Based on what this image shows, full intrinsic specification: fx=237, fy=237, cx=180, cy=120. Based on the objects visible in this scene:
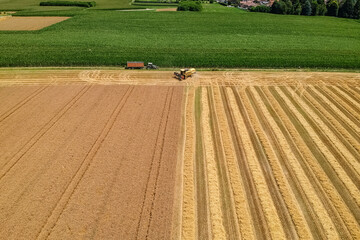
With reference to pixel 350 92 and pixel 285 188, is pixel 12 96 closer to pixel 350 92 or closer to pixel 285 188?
pixel 285 188

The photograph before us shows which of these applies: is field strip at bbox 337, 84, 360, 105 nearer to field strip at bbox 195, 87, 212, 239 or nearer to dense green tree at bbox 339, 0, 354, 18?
field strip at bbox 195, 87, 212, 239

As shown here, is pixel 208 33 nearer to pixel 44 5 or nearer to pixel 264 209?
pixel 264 209

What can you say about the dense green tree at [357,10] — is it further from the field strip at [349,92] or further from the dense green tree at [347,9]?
the field strip at [349,92]

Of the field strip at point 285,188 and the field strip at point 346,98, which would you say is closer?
the field strip at point 285,188

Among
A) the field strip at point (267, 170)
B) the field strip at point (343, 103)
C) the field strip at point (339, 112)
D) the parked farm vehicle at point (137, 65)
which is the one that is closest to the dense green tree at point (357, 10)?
the field strip at point (343, 103)

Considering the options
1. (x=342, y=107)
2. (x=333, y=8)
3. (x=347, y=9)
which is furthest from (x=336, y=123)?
(x=333, y=8)

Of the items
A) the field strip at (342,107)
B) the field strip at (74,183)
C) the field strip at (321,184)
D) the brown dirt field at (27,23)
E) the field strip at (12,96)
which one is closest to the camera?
the field strip at (74,183)

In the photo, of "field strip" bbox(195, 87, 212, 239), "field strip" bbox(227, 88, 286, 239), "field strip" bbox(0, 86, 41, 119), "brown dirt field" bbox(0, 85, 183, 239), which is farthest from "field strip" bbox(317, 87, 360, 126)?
"field strip" bbox(0, 86, 41, 119)
